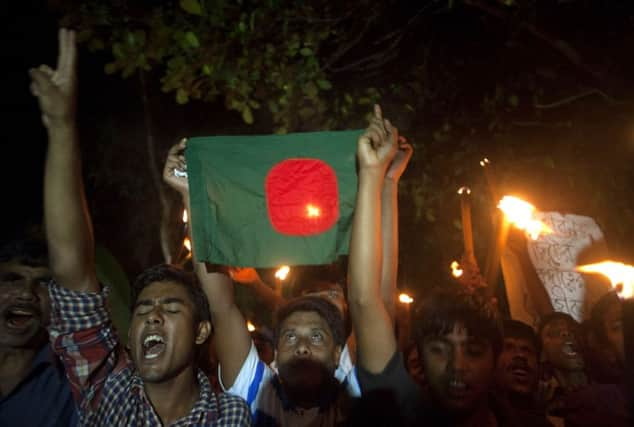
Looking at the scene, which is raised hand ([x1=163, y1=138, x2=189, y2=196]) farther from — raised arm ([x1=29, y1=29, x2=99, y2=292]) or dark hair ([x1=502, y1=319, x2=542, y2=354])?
dark hair ([x1=502, y1=319, x2=542, y2=354])

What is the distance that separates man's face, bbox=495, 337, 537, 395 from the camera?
3.82m

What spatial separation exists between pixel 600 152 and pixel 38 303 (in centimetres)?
624

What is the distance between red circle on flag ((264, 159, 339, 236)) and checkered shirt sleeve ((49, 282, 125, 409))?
137 cm

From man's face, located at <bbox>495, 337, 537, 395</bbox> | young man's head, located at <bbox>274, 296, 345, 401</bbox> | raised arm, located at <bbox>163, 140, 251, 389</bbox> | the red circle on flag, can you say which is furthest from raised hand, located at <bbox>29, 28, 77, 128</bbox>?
man's face, located at <bbox>495, 337, 537, 395</bbox>

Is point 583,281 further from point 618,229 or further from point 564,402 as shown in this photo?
A: point 564,402

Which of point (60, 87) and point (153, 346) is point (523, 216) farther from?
point (60, 87)

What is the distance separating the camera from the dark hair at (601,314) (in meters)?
4.34

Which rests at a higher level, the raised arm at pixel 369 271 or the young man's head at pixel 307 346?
the raised arm at pixel 369 271

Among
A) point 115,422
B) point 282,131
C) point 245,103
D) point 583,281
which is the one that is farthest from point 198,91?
point 583,281

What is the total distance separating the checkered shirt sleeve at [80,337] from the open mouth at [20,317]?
40cm

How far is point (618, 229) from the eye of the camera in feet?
21.6

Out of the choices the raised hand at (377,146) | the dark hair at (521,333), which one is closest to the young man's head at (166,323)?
the raised hand at (377,146)

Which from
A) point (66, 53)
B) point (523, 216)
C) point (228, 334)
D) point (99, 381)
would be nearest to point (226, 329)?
point (228, 334)

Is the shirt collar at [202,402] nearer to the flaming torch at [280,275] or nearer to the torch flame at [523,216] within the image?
the torch flame at [523,216]
